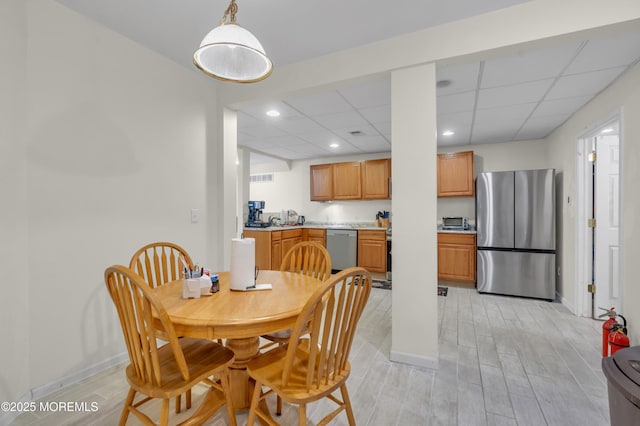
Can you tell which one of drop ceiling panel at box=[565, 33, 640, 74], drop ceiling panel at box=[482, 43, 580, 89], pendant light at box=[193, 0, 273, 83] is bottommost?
pendant light at box=[193, 0, 273, 83]

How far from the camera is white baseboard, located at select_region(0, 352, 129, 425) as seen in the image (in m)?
1.63

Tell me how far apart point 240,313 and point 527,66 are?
2.87 metres

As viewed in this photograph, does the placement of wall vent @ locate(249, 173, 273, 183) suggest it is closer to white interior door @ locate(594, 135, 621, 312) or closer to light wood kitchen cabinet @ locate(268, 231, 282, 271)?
light wood kitchen cabinet @ locate(268, 231, 282, 271)

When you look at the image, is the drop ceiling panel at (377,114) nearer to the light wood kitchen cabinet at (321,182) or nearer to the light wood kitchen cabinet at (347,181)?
the light wood kitchen cabinet at (347,181)

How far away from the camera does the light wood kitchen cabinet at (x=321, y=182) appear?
228 inches

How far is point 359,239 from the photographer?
5.19 metres

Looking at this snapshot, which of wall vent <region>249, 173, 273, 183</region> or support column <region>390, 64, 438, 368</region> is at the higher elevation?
wall vent <region>249, 173, 273, 183</region>

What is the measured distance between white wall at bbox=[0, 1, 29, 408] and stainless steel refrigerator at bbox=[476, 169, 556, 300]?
4.82 m

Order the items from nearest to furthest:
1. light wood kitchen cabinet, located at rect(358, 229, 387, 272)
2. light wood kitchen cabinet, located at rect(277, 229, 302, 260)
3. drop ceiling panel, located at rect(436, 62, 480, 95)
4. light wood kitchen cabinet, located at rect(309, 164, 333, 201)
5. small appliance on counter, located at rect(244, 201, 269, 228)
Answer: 1. drop ceiling panel, located at rect(436, 62, 480, 95)
2. light wood kitchen cabinet, located at rect(358, 229, 387, 272)
3. light wood kitchen cabinet, located at rect(277, 229, 302, 260)
4. small appliance on counter, located at rect(244, 201, 269, 228)
5. light wood kitchen cabinet, located at rect(309, 164, 333, 201)

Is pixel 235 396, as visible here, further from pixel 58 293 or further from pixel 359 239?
pixel 359 239

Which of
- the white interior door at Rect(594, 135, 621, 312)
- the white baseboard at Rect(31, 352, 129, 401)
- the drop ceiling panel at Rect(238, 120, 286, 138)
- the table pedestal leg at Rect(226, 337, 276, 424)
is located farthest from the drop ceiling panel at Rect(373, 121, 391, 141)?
the white baseboard at Rect(31, 352, 129, 401)

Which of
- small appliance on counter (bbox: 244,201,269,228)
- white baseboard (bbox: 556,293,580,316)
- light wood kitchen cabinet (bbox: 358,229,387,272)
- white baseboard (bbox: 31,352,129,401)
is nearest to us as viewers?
white baseboard (bbox: 31,352,129,401)

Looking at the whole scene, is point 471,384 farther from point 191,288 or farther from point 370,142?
point 370,142

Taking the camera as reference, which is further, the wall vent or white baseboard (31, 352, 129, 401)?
the wall vent
